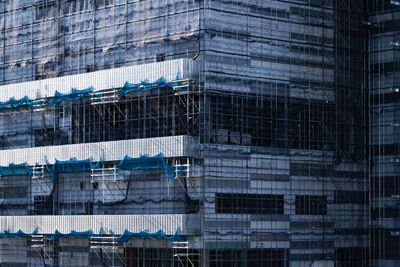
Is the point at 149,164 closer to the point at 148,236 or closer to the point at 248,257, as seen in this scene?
the point at 148,236

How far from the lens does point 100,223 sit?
2591 inches

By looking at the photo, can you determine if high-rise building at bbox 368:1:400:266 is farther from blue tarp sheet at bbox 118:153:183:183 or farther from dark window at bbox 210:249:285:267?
blue tarp sheet at bbox 118:153:183:183

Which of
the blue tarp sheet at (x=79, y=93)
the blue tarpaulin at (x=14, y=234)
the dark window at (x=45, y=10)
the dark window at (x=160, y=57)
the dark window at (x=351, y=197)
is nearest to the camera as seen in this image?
the blue tarp sheet at (x=79, y=93)

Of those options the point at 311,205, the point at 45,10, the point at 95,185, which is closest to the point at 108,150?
the point at 95,185

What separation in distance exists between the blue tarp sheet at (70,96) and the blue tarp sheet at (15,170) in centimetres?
440

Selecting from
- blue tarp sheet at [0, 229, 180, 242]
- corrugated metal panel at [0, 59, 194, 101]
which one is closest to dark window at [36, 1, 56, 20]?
corrugated metal panel at [0, 59, 194, 101]

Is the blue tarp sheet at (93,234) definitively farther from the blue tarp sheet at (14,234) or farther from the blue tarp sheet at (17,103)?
the blue tarp sheet at (17,103)

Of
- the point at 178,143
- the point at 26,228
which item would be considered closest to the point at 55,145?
the point at 26,228

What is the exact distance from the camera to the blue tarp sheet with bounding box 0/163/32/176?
236 feet

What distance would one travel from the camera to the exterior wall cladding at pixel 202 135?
205ft

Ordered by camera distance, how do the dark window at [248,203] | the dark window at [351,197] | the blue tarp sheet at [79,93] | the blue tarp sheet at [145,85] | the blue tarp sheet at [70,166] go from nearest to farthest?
1. the dark window at [248,203]
2. the blue tarp sheet at [145,85]
3. the blue tarp sheet at [79,93]
4. the blue tarp sheet at [70,166]
5. the dark window at [351,197]

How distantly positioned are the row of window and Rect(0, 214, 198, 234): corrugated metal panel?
194 centimetres

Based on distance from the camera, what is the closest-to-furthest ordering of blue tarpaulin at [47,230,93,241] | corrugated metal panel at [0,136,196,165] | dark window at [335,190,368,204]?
corrugated metal panel at [0,136,196,165] → blue tarpaulin at [47,230,93,241] → dark window at [335,190,368,204]

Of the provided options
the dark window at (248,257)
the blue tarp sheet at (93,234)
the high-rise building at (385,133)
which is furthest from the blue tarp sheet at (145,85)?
the high-rise building at (385,133)
